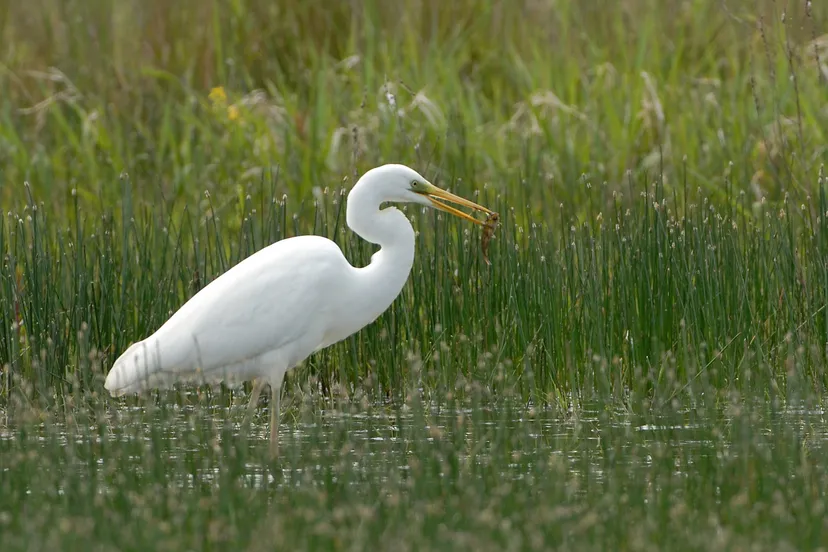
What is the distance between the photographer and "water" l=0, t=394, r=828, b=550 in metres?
4.06

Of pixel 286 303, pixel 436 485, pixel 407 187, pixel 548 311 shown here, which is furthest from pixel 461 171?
pixel 436 485

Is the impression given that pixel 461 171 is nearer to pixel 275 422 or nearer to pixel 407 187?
pixel 407 187

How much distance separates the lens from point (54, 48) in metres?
10.9

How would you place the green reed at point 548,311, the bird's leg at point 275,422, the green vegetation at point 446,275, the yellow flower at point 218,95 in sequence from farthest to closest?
the yellow flower at point 218,95 < the green reed at point 548,311 < the bird's leg at point 275,422 < the green vegetation at point 446,275

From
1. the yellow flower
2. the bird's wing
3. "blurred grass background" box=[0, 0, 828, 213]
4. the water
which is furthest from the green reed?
→ the yellow flower

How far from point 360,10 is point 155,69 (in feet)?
5.06

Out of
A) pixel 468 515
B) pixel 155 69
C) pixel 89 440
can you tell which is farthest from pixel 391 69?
pixel 468 515

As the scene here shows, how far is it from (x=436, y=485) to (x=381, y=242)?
69.5 inches

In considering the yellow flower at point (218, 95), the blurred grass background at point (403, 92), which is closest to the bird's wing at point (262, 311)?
the blurred grass background at point (403, 92)

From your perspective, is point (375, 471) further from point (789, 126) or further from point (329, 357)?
point (789, 126)

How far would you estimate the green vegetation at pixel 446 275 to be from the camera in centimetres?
449

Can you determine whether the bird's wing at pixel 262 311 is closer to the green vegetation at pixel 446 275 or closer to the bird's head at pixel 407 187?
the green vegetation at pixel 446 275

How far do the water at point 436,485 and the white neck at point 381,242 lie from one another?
483 mm

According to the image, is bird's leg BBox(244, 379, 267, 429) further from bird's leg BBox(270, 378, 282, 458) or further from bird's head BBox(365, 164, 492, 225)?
bird's head BBox(365, 164, 492, 225)
